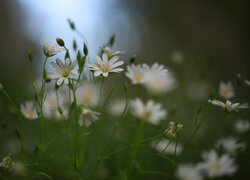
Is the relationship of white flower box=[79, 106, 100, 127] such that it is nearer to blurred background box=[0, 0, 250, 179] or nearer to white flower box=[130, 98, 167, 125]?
white flower box=[130, 98, 167, 125]

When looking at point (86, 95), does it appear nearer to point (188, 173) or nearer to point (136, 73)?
point (136, 73)

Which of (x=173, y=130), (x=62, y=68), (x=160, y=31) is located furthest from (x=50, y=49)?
(x=160, y=31)

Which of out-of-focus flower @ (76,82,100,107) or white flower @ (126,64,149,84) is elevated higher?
white flower @ (126,64,149,84)

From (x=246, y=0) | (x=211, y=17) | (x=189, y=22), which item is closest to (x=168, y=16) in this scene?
(x=189, y=22)

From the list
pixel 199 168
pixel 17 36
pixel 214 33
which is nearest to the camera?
pixel 199 168

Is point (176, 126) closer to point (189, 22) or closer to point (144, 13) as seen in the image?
point (144, 13)

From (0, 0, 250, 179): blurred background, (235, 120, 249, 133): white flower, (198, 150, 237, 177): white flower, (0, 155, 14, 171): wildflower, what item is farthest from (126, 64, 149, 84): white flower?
(0, 0, 250, 179): blurred background

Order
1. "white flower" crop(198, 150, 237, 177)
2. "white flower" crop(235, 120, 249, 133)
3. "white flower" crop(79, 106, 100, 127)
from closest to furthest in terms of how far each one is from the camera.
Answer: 1. "white flower" crop(79, 106, 100, 127)
2. "white flower" crop(198, 150, 237, 177)
3. "white flower" crop(235, 120, 249, 133)

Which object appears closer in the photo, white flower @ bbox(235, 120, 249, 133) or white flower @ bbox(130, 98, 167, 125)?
white flower @ bbox(130, 98, 167, 125)

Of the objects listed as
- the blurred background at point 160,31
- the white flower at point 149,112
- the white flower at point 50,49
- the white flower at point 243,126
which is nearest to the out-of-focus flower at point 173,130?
the white flower at point 149,112
